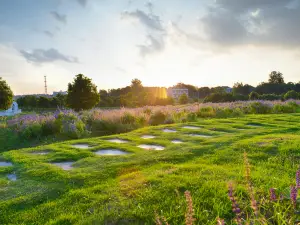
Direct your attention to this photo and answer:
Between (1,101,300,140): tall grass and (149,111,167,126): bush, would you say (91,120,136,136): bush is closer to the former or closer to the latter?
(1,101,300,140): tall grass

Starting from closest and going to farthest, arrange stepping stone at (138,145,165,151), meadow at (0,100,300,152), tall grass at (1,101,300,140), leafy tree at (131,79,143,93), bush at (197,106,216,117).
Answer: stepping stone at (138,145,165,151)
meadow at (0,100,300,152)
tall grass at (1,101,300,140)
bush at (197,106,216,117)
leafy tree at (131,79,143,93)

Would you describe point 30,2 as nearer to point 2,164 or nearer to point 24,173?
point 2,164

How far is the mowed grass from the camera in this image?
93.4 inches

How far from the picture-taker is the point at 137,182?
301cm

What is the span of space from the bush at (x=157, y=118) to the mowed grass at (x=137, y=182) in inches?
235

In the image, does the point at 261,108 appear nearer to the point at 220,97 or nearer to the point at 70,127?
the point at 70,127

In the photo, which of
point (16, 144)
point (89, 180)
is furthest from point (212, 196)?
point (16, 144)

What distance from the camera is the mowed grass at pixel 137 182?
2373mm

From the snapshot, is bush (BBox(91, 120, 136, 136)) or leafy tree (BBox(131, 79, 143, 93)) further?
leafy tree (BBox(131, 79, 143, 93))

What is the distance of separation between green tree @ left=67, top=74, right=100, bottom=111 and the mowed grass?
10.8 meters

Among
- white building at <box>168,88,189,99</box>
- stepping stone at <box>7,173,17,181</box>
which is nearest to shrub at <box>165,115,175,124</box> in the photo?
stepping stone at <box>7,173,17,181</box>

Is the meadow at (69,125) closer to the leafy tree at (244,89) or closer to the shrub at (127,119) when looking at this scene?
the shrub at (127,119)

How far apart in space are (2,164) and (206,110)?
11002 mm

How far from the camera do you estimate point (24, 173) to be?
3539 millimetres
